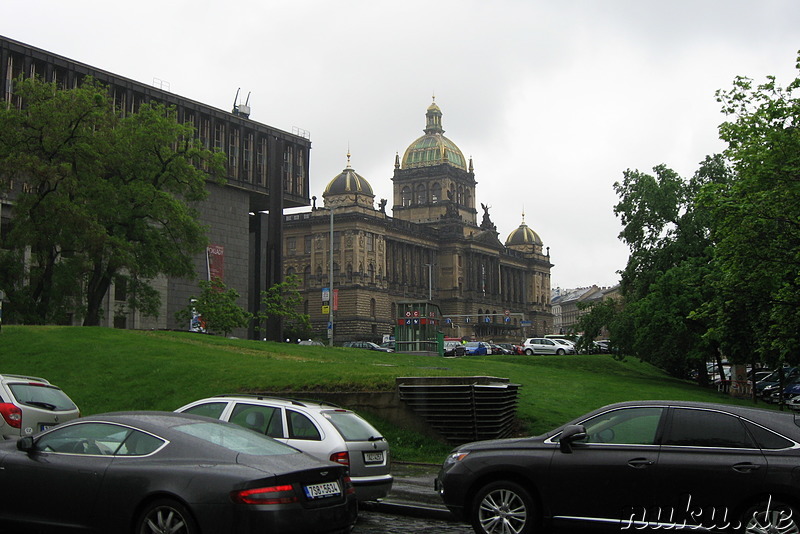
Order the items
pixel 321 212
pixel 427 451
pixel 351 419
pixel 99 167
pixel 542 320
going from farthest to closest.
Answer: pixel 542 320, pixel 321 212, pixel 99 167, pixel 427 451, pixel 351 419

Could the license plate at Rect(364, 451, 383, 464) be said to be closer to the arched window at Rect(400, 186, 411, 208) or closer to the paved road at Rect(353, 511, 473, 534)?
the paved road at Rect(353, 511, 473, 534)

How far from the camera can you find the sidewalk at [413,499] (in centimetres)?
1280

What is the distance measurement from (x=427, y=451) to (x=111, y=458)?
11834 millimetres

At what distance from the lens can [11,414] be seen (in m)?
15.5

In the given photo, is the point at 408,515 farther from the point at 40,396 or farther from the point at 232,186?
the point at 232,186

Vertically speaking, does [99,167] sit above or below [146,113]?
below

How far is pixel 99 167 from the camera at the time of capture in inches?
1700

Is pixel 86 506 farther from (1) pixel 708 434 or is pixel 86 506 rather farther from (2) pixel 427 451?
(2) pixel 427 451

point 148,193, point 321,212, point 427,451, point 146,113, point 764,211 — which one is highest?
point 321,212

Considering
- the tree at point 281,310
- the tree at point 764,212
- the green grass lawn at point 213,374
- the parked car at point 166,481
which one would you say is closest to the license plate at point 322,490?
the parked car at point 166,481

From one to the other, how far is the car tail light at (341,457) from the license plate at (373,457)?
461 mm

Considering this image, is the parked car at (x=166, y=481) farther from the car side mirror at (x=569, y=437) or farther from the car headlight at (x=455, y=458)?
the car side mirror at (x=569, y=437)

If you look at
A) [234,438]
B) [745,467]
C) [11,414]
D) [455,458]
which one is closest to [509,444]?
[455,458]

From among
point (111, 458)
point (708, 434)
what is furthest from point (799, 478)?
point (111, 458)
